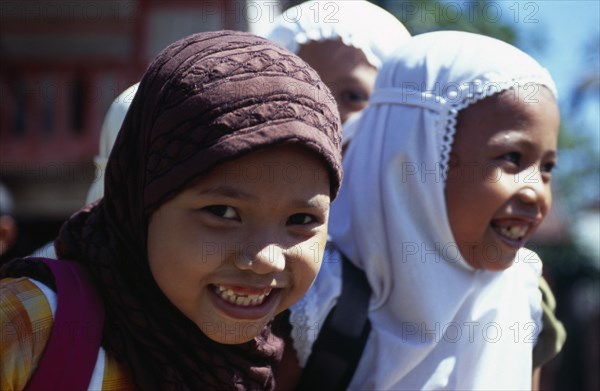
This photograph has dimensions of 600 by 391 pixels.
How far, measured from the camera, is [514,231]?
263 centimetres

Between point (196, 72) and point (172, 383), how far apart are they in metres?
0.75

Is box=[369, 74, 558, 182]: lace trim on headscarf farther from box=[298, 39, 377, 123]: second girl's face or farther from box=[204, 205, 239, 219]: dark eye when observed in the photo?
box=[204, 205, 239, 219]: dark eye

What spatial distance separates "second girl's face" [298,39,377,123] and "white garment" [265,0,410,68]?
0.03 m

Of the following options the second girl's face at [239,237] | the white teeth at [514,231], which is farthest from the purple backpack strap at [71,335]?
the white teeth at [514,231]

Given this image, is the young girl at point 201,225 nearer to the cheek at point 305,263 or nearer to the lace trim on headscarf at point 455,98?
the cheek at point 305,263

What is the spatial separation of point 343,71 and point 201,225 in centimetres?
148

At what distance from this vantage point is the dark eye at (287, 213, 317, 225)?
6.70ft

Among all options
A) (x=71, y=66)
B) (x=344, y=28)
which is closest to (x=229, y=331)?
(x=344, y=28)

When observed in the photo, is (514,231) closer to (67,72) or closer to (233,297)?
(233,297)

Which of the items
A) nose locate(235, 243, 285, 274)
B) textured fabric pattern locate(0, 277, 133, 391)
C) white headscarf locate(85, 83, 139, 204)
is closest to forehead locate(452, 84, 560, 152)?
nose locate(235, 243, 285, 274)

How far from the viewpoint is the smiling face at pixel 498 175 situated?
2.57 m

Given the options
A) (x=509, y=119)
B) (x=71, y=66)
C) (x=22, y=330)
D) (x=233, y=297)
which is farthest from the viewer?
(x=71, y=66)

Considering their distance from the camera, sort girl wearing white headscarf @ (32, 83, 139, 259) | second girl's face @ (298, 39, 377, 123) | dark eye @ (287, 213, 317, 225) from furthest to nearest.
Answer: second girl's face @ (298, 39, 377, 123), girl wearing white headscarf @ (32, 83, 139, 259), dark eye @ (287, 213, 317, 225)

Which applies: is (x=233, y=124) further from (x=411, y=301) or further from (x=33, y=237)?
(x=33, y=237)
